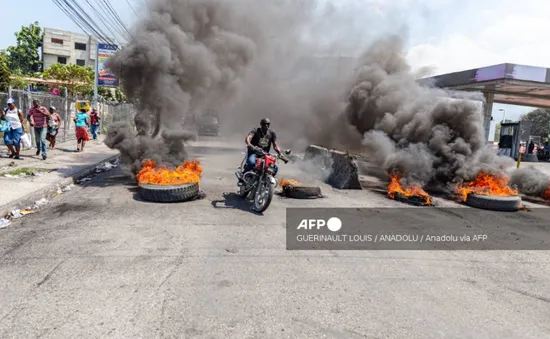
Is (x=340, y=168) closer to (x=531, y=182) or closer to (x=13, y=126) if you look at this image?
(x=531, y=182)

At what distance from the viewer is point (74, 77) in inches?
1395

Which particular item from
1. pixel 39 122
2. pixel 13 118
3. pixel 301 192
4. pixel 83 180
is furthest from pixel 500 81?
pixel 13 118

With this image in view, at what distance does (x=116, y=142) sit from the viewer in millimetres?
8922

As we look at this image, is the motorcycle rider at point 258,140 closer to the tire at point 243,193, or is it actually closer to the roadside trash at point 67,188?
the tire at point 243,193

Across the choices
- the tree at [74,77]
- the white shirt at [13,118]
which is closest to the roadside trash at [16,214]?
the white shirt at [13,118]

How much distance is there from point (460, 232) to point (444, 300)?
3.07 m

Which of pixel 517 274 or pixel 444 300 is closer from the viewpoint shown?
pixel 444 300

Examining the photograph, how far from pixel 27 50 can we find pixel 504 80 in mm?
57337

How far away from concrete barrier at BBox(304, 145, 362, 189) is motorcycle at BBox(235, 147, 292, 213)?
329 centimetres

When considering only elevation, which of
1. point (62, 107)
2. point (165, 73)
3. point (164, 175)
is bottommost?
point (164, 175)

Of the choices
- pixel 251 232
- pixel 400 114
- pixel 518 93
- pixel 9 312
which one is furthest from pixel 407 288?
pixel 518 93

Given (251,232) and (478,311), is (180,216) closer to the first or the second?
(251,232)

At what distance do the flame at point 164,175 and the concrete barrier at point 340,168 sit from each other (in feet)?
12.9

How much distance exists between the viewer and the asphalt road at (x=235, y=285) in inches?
124
